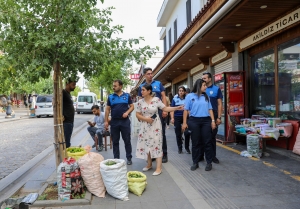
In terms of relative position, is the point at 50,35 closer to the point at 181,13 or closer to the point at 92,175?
the point at 92,175

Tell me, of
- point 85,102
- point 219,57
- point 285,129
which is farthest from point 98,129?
point 85,102

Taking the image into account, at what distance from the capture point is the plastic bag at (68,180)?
12.5 feet

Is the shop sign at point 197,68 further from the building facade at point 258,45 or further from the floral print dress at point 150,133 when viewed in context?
the floral print dress at point 150,133

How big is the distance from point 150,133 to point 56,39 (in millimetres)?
2225

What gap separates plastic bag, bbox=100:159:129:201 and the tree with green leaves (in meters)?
1.01

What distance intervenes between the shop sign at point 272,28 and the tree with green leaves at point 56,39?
12.8 feet

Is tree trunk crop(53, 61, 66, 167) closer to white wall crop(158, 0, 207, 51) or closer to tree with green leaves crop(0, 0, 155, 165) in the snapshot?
tree with green leaves crop(0, 0, 155, 165)

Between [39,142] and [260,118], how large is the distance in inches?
288

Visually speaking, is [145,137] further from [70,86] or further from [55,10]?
[55,10]

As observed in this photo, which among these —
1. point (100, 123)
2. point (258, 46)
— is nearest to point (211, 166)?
point (100, 123)

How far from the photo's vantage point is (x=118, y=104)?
18.3ft

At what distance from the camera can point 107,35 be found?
4531mm

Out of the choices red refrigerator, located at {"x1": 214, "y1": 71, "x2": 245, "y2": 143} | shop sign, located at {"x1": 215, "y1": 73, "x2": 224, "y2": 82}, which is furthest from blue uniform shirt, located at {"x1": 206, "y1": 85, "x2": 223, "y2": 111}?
shop sign, located at {"x1": 215, "y1": 73, "x2": 224, "y2": 82}

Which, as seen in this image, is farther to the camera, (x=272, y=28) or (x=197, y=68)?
(x=197, y=68)
